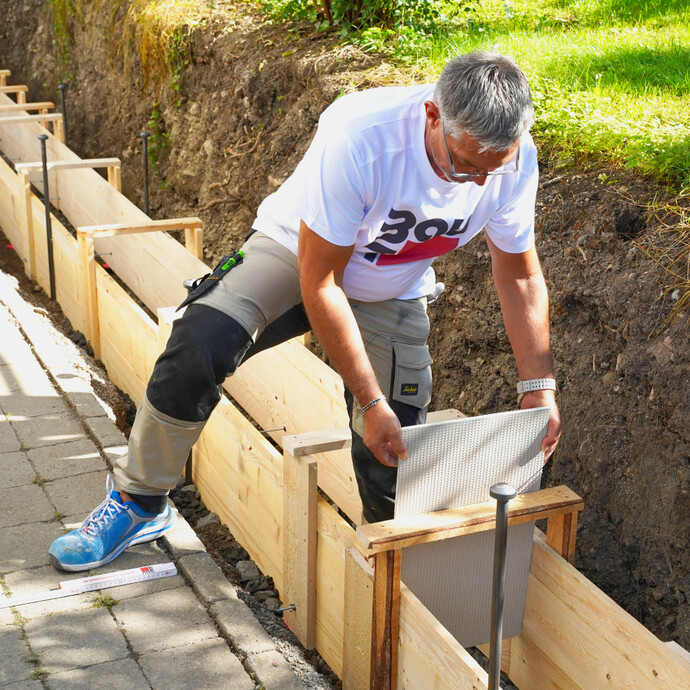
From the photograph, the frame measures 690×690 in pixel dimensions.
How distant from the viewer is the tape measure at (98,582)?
321cm

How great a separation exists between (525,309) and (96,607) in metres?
1.82

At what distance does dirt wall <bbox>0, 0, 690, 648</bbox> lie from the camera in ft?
10.8

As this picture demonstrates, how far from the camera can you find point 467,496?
8.90 feet

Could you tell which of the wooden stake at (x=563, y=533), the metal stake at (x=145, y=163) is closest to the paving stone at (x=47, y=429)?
the wooden stake at (x=563, y=533)

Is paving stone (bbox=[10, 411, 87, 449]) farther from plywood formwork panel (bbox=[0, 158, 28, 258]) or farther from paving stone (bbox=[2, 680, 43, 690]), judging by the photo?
plywood formwork panel (bbox=[0, 158, 28, 258])

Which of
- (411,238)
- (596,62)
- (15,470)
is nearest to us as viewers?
(411,238)

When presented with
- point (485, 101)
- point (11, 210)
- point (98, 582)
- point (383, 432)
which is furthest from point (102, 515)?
point (11, 210)

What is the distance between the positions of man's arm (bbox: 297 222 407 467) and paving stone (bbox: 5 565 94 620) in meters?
1.35

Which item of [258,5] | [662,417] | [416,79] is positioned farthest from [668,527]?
[258,5]

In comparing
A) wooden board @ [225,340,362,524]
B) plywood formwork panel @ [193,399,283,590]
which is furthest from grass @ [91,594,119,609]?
wooden board @ [225,340,362,524]

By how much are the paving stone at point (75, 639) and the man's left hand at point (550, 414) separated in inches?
60.2

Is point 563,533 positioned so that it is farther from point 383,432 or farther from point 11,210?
point 11,210

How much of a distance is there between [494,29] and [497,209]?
392 cm

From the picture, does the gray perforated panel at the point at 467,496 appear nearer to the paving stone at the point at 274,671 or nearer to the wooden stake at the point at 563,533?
the wooden stake at the point at 563,533
